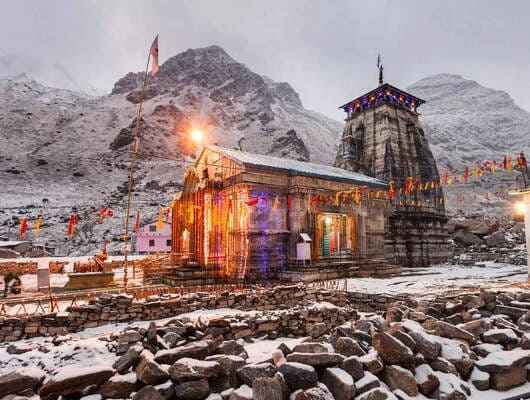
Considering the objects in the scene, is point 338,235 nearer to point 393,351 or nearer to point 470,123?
point 393,351

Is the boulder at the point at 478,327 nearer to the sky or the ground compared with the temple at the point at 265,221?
nearer to the ground

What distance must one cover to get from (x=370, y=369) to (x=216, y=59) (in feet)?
577

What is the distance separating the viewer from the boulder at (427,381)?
15.4ft

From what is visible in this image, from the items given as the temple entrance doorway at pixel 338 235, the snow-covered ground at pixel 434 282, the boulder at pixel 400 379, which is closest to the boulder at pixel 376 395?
the boulder at pixel 400 379

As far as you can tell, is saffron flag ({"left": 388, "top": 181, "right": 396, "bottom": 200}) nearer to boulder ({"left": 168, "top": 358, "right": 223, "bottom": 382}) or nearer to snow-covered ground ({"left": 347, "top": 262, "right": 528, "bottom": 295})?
snow-covered ground ({"left": 347, "top": 262, "right": 528, "bottom": 295})

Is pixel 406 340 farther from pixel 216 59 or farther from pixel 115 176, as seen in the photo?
pixel 216 59

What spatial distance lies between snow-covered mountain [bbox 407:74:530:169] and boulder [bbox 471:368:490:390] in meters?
111

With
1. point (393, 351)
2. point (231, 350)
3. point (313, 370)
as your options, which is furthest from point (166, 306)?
point (393, 351)

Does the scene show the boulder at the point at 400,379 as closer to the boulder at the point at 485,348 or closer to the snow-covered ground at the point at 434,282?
the boulder at the point at 485,348

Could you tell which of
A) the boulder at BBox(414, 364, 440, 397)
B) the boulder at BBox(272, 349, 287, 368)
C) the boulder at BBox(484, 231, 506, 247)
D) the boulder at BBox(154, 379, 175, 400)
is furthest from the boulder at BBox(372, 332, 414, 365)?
the boulder at BBox(484, 231, 506, 247)

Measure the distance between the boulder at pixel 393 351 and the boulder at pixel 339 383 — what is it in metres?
0.99

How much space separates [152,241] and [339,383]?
48.2m

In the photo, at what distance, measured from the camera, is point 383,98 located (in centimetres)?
3559

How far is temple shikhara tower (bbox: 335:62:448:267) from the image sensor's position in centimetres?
3250
